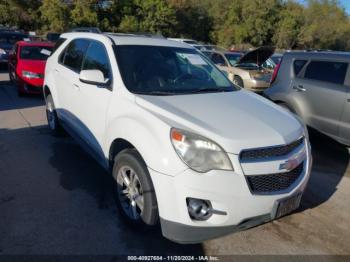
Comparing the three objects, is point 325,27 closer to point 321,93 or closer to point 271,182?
point 321,93

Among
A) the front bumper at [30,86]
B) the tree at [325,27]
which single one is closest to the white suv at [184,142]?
the front bumper at [30,86]

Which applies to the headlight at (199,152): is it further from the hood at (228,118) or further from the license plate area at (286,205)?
the license plate area at (286,205)

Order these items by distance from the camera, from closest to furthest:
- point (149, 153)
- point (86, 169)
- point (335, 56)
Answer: point (149, 153) → point (86, 169) → point (335, 56)

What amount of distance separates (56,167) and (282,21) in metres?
61.3

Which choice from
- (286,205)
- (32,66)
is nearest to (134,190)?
(286,205)

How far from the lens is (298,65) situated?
6.71 metres

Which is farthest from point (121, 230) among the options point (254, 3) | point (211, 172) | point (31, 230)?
point (254, 3)

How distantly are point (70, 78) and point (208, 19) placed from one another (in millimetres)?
59474

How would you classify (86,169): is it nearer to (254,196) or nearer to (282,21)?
(254,196)

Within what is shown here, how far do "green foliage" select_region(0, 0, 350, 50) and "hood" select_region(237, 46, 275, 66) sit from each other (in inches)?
1322

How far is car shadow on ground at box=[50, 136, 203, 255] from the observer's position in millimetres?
3316

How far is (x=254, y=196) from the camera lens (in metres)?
2.91

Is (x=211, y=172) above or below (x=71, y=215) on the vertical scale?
above

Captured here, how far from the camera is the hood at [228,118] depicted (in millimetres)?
2994
